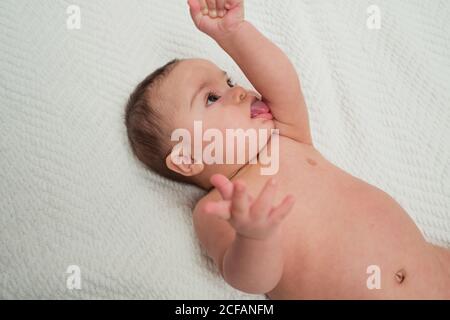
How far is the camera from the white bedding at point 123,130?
3.81 ft

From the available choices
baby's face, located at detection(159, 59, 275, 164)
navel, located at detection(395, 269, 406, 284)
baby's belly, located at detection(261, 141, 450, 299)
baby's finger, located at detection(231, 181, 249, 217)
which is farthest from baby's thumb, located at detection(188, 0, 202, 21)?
navel, located at detection(395, 269, 406, 284)

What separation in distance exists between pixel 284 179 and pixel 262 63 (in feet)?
0.90

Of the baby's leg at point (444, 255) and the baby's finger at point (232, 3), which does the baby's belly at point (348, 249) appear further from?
the baby's finger at point (232, 3)

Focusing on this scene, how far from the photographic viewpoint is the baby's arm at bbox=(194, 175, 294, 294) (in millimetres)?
772

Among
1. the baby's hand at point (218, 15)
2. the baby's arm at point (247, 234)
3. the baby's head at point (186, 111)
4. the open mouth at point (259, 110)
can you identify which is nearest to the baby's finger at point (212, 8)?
the baby's hand at point (218, 15)

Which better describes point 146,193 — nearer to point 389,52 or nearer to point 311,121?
point 311,121

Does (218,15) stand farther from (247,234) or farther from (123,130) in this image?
(247,234)

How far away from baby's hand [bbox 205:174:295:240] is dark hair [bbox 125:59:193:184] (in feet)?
1.14

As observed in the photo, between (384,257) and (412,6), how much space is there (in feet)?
2.47

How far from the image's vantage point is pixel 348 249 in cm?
104

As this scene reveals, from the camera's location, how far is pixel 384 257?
41.3 inches

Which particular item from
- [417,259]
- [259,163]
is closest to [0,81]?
[259,163]

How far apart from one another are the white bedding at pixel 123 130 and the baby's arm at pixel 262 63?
16 cm

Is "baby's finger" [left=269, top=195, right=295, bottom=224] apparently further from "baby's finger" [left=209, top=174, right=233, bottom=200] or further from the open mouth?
the open mouth
